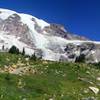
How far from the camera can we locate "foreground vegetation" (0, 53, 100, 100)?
145ft

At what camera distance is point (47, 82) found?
5444 centimetres

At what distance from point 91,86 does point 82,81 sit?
272 cm

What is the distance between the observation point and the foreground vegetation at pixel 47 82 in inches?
1738

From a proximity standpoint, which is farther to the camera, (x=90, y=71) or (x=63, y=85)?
(x=90, y=71)

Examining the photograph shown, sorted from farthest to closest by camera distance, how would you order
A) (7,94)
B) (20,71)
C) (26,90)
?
(20,71), (26,90), (7,94)

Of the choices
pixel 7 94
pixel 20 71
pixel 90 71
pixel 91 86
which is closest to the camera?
pixel 7 94

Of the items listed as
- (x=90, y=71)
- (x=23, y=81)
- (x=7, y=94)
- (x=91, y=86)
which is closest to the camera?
(x=7, y=94)

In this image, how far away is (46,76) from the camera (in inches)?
2371

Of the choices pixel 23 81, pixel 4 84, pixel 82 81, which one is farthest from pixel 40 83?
pixel 82 81

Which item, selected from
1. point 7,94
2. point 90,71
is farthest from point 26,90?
point 90,71

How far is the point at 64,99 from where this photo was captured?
42750 mm

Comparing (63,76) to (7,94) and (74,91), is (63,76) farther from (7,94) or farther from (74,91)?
(7,94)

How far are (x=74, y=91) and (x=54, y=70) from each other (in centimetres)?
1256

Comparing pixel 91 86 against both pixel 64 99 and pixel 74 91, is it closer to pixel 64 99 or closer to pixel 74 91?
pixel 74 91
